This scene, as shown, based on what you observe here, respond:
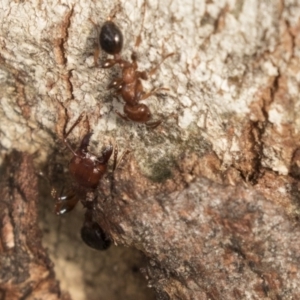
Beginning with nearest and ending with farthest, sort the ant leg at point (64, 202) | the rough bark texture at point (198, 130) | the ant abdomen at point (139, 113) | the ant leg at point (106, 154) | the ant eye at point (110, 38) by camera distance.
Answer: the rough bark texture at point (198, 130) < the ant eye at point (110, 38) < the ant abdomen at point (139, 113) < the ant leg at point (106, 154) < the ant leg at point (64, 202)

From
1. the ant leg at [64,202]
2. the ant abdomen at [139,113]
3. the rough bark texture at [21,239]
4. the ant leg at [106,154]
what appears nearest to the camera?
the ant abdomen at [139,113]

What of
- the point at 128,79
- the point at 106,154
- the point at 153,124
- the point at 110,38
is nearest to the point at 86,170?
the point at 106,154

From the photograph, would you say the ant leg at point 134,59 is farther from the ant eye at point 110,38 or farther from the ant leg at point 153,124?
the ant leg at point 153,124

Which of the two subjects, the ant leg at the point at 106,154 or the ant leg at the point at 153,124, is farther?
the ant leg at the point at 106,154

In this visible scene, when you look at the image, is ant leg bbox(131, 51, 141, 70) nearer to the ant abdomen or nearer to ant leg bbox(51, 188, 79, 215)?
the ant abdomen

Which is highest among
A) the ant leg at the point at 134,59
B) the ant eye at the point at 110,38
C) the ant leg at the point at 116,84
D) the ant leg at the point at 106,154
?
the ant eye at the point at 110,38

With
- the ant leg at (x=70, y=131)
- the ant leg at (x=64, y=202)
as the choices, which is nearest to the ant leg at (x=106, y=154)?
the ant leg at (x=70, y=131)

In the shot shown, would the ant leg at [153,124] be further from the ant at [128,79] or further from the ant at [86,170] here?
the ant at [86,170]

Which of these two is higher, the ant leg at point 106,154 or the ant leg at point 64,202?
the ant leg at point 106,154

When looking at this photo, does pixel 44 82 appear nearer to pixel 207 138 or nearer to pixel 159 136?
pixel 159 136
